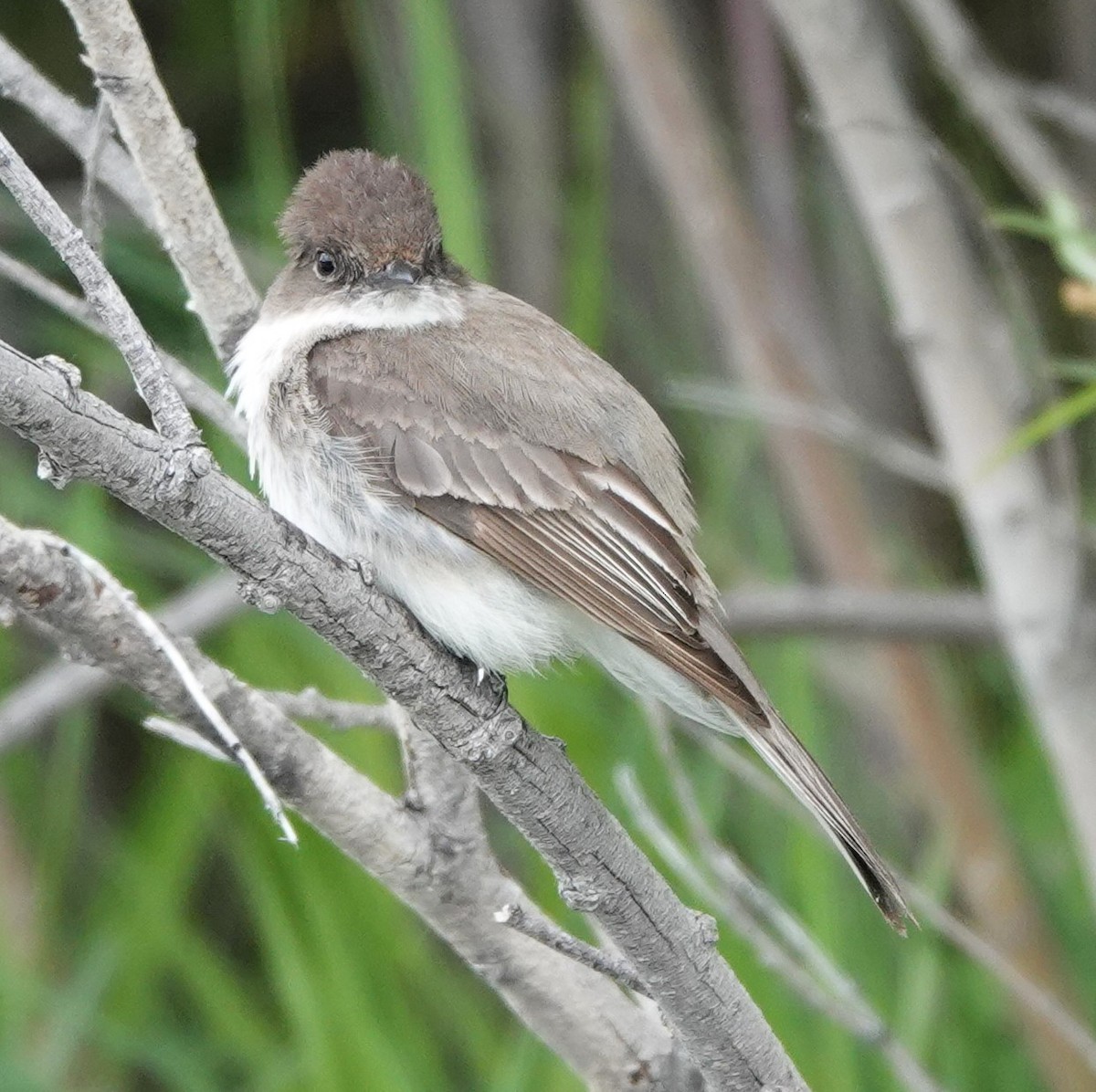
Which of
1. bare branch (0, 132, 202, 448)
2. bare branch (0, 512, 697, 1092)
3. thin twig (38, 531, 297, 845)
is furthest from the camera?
bare branch (0, 512, 697, 1092)

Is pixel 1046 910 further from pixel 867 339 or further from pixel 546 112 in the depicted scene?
pixel 546 112

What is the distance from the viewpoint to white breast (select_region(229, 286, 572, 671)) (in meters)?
2.30

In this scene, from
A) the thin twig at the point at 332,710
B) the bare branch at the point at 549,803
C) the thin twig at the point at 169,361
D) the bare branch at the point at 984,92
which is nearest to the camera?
the bare branch at the point at 549,803

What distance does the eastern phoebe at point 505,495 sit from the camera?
7.50ft

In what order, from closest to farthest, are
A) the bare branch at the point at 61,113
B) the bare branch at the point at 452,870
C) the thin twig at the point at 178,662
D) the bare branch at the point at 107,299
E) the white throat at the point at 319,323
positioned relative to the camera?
1. the bare branch at the point at 107,299
2. the thin twig at the point at 178,662
3. the bare branch at the point at 452,870
4. the bare branch at the point at 61,113
5. the white throat at the point at 319,323

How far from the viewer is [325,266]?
2.74m

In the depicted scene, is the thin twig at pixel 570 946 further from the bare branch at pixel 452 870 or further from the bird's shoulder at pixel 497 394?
the bird's shoulder at pixel 497 394

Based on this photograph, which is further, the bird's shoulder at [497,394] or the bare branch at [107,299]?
the bird's shoulder at [497,394]

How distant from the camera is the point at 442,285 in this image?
2.74 meters

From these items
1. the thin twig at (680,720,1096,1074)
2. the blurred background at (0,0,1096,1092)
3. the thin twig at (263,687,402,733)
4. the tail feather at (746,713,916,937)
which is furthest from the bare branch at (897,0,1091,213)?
the thin twig at (263,687,402,733)

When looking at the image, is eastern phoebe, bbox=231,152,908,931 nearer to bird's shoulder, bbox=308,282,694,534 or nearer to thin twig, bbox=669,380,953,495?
bird's shoulder, bbox=308,282,694,534

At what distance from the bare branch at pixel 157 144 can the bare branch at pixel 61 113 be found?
0.27 feet

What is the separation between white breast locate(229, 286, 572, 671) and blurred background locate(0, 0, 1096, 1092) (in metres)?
0.56

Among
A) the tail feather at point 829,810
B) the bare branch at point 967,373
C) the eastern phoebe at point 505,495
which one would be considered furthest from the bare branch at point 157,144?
the bare branch at point 967,373
